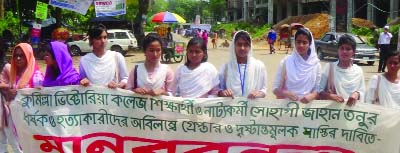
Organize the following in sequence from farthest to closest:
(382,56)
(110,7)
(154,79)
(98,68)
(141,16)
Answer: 1. (141,16)
2. (382,56)
3. (110,7)
4. (98,68)
5. (154,79)

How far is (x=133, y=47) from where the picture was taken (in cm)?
2473

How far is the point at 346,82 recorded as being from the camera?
4.02 m

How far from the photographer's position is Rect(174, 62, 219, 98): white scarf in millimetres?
4098

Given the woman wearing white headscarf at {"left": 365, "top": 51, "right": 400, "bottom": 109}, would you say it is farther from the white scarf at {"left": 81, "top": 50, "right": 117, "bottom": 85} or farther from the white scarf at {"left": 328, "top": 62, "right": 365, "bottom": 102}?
the white scarf at {"left": 81, "top": 50, "right": 117, "bottom": 85}

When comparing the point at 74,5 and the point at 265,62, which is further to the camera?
the point at 265,62

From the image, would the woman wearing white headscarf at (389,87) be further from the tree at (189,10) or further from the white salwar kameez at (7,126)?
the tree at (189,10)

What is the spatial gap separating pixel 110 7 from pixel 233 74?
32.3 ft

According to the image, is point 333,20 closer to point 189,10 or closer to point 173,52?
point 173,52

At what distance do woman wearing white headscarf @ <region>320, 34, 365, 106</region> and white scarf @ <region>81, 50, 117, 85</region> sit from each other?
190 centimetres

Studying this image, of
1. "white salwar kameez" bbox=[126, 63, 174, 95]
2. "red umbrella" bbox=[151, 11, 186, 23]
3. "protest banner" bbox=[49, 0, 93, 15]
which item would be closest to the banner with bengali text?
"white salwar kameez" bbox=[126, 63, 174, 95]

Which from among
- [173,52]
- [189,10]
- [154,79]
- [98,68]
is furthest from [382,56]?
[189,10]

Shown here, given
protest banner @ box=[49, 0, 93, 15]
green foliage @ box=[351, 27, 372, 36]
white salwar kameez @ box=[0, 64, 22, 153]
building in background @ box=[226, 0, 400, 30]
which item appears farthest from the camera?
green foliage @ box=[351, 27, 372, 36]

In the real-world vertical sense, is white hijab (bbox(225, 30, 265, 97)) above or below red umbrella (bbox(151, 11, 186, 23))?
below

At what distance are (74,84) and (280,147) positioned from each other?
1.90m
